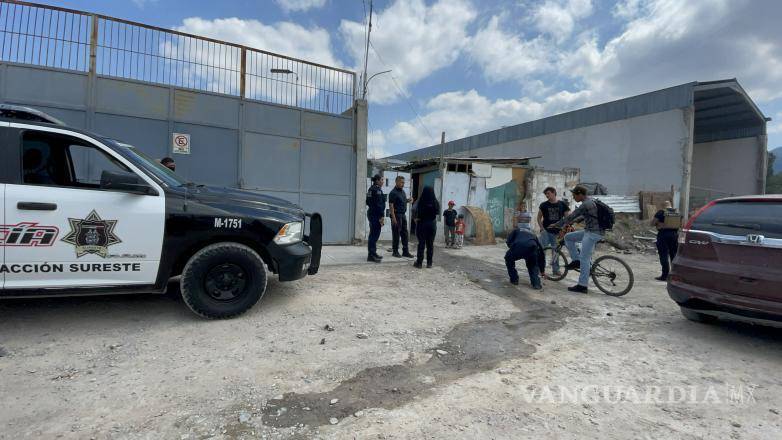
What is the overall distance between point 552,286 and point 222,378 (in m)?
5.05

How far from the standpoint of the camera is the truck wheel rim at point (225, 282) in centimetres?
364

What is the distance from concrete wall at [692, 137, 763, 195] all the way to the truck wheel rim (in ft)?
79.2

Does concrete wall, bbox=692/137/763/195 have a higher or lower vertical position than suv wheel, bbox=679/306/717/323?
higher

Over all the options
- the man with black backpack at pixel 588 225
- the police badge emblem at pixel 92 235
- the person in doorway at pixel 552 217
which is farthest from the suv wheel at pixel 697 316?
the police badge emblem at pixel 92 235

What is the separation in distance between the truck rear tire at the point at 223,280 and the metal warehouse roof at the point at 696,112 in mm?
11611

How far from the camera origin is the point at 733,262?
3.57 m

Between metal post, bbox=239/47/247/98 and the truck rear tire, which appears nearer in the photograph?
the truck rear tire

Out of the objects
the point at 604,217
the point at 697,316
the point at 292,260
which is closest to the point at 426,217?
the point at 604,217

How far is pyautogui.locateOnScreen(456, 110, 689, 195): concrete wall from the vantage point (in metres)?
17.8

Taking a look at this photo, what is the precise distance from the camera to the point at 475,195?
13.4 metres

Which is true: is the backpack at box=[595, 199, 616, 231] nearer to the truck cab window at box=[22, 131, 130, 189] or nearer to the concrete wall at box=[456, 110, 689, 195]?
the truck cab window at box=[22, 131, 130, 189]

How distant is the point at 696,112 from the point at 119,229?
26.4 m

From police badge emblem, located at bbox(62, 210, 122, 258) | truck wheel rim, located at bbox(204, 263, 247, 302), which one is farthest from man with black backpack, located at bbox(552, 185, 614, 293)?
police badge emblem, located at bbox(62, 210, 122, 258)

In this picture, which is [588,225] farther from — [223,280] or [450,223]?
[450,223]
